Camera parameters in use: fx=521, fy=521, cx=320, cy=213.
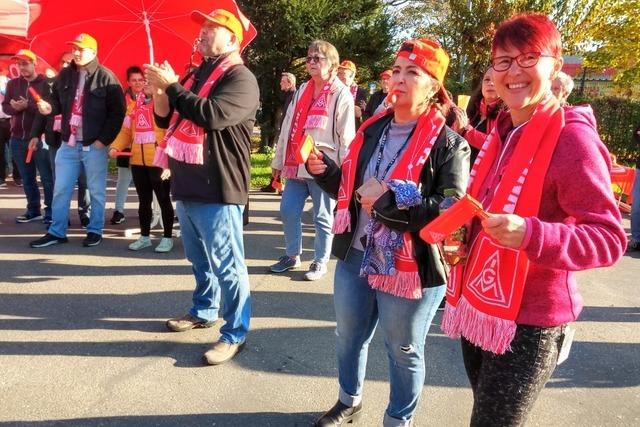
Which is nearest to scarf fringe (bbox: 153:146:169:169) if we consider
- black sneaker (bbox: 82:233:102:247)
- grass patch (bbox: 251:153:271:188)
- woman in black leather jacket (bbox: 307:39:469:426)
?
woman in black leather jacket (bbox: 307:39:469:426)

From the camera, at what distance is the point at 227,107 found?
3.04 metres

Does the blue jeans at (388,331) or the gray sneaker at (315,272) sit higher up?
the blue jeans at (388,331)

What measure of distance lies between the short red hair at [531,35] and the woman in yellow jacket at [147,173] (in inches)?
167

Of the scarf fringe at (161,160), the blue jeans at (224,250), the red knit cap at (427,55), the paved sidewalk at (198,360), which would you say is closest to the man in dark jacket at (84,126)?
the paved sidewalk at (198,360)

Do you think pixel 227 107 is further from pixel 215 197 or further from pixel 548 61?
pixel 548 61

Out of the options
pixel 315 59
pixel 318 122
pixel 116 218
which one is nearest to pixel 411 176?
pixel 318 122

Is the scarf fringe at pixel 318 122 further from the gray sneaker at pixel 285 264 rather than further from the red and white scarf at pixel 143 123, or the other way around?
the red and white scarf at pixel 143 123

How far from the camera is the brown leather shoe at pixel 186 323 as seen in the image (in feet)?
12.3

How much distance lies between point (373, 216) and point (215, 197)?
1.29 meters

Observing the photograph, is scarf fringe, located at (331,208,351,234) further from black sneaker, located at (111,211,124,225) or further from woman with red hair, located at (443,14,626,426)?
black sneaker, located at (111,211,124,225)

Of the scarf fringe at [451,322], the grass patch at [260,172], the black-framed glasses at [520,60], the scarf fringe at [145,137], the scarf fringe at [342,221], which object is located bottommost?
the grass patch at [260,172]

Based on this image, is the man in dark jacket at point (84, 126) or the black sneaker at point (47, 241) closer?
the man in dark jacket at point (84, 126)

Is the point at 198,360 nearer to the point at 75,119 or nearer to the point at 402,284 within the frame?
the point at 402,284

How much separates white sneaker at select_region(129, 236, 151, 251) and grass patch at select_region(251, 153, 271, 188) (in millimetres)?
4278
